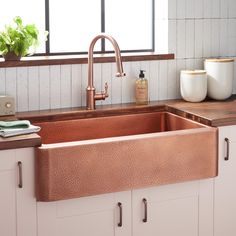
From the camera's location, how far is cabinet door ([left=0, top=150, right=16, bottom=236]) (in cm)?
256

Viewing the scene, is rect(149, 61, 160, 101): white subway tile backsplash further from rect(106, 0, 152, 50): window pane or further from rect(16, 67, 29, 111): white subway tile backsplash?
rect(16, 67, 29, 111): white subway tile backsplash

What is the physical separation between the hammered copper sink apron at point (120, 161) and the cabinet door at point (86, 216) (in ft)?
0.22

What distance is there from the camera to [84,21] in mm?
3617

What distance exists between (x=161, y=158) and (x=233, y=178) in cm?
46

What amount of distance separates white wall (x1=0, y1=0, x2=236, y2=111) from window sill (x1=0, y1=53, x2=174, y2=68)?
0.12ft

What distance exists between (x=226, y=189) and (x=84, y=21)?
1.29 metres

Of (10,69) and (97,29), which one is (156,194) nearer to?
(10,69)

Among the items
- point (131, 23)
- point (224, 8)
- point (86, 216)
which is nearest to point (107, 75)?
point (131, 23)

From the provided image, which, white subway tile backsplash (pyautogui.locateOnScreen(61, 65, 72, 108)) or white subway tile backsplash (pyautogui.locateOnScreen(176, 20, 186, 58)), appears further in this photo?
white subway tile backsplash (pyautogui.locateOnScreen(176, 20, 186, 58))

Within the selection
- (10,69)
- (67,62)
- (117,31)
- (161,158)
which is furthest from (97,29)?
(161,158)

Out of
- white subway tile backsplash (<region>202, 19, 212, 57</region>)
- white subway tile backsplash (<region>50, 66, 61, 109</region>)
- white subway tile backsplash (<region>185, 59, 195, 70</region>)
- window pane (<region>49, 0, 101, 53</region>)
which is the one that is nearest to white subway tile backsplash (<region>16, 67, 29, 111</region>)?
white subway tile backsplash (<region>50, 66, 61, 109</region>)

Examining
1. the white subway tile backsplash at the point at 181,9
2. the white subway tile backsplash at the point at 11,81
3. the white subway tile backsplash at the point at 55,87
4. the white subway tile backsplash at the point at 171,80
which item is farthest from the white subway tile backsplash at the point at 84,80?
the white subway tile backsplash at the point at 181,9

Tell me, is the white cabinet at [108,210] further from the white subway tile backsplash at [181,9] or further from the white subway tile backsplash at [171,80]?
the white subway tile backsplash at [181,9]

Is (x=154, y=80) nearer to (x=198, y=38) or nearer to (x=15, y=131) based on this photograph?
(x=198, y=38)
